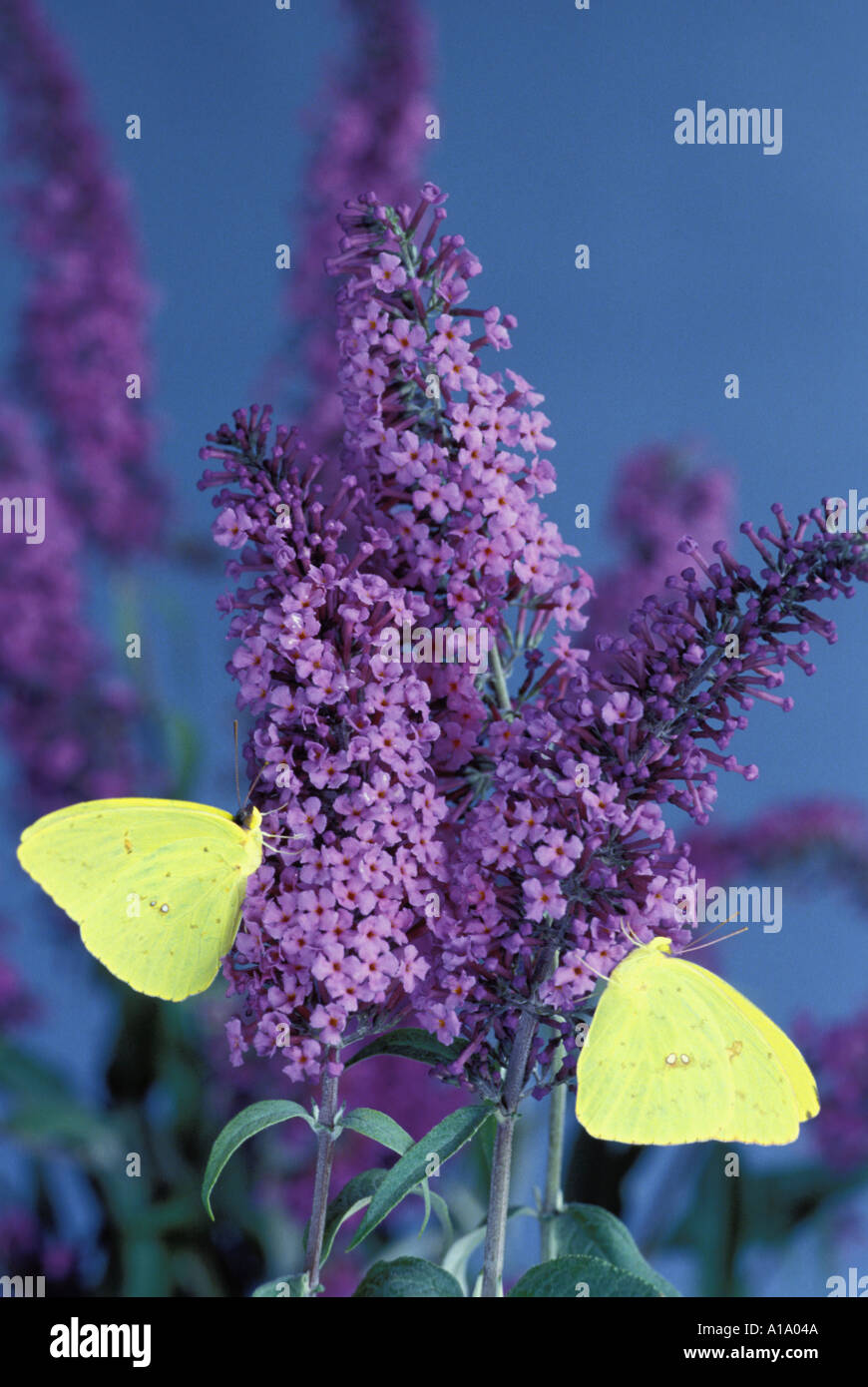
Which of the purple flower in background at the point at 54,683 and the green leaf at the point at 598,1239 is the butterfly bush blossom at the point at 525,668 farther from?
the purple flower in background at the point at 54,683

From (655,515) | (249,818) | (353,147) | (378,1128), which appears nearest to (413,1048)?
(378,1128)

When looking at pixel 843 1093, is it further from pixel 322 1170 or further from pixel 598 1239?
pixel 322 1170

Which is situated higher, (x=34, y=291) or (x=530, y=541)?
(x=34, y=291)

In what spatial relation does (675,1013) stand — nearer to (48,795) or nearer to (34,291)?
(48,795)

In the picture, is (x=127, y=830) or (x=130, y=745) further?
(x=130, y=745)
